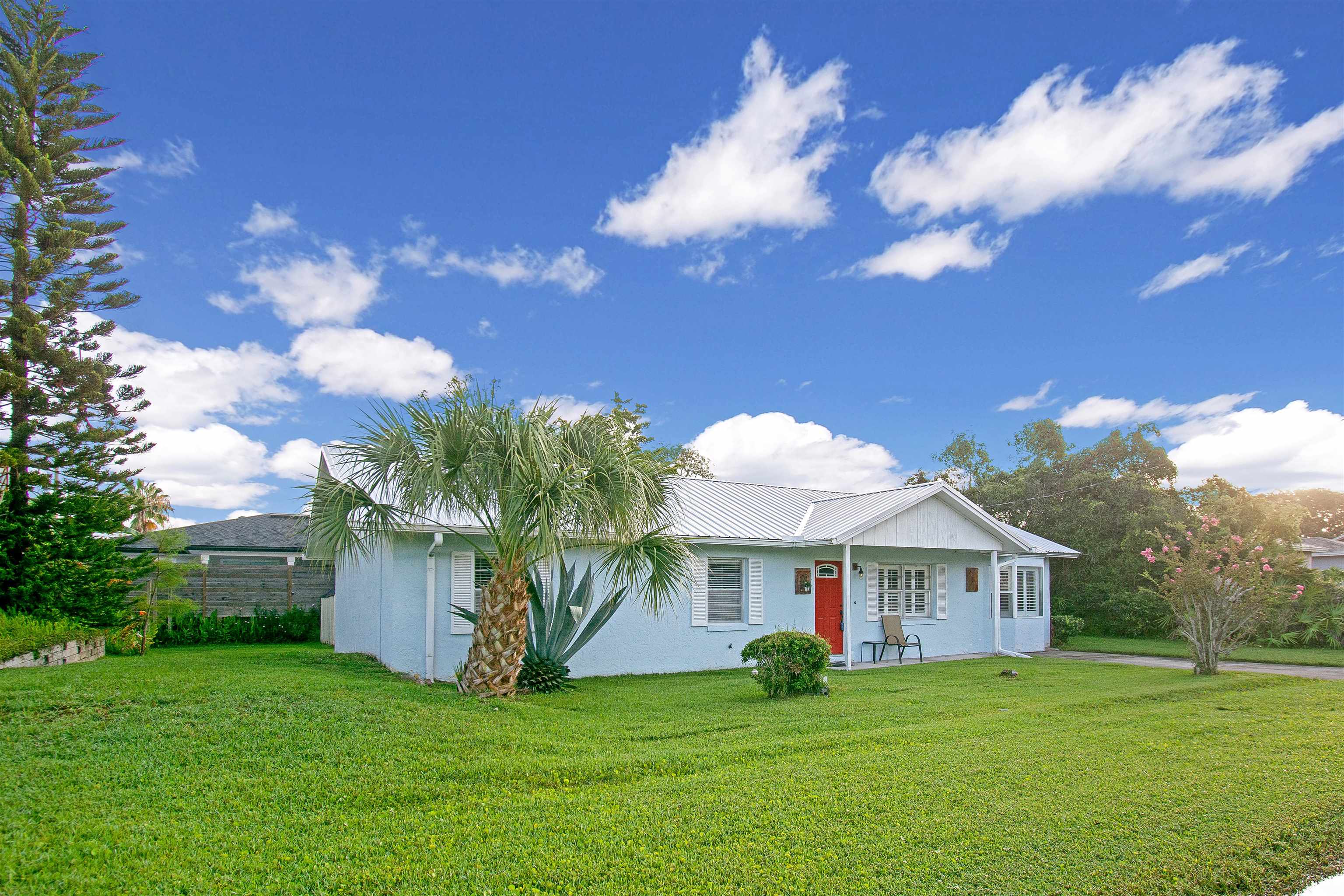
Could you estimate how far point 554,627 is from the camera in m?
11.0

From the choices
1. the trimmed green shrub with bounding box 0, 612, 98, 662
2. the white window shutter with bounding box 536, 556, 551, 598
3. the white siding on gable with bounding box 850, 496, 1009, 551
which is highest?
the white siding on gable with bounding box 850, 496, 1009, 551

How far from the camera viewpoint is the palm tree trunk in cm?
965

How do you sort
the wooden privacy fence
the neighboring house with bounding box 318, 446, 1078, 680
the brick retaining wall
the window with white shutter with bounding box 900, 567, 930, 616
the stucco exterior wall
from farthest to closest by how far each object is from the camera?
the wooden privacy fence
the window with white shutter with bounding box 900, 567, 930, 616
the neighboring house with bounding box 318, 446, 1078, 680
the stucco exterior wall
the brick retaining wall

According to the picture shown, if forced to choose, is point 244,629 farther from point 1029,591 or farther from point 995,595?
point 1029,591

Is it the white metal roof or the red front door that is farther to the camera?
the red front door

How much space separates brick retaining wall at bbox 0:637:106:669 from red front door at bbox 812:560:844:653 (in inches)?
511

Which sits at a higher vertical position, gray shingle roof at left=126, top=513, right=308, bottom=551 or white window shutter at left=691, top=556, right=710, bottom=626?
gray shingle roof at left=126, top=513, right=308, bottom=551

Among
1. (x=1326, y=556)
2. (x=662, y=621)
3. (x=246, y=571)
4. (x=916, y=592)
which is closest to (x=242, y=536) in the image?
(x=246, y=571)

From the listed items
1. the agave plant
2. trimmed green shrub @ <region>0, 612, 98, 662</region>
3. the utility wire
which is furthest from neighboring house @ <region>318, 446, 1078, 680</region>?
the utility wire

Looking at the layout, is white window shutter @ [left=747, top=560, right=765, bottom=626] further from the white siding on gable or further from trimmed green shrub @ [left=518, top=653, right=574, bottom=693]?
trimmed green shrub @ [left=518, top=653, right=574, bottom=693]

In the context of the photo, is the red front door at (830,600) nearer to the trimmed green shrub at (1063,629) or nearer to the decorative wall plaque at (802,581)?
the decorative wall plaque at (802,581)

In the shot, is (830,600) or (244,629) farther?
(244,629)

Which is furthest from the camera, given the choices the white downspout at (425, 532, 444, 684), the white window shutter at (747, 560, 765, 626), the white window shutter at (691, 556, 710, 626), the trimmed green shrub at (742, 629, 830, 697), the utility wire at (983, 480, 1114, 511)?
the utility wire at (983, 480, 1114, 511)

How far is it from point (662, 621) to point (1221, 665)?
11794 mm
